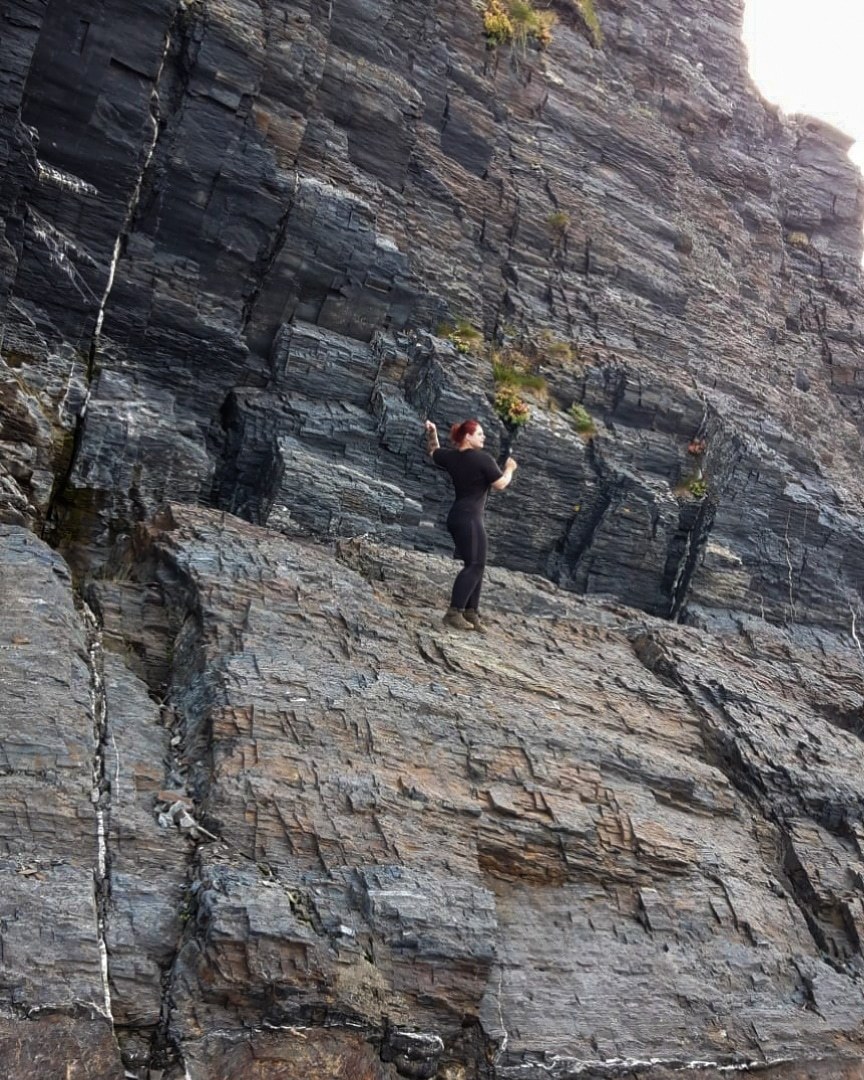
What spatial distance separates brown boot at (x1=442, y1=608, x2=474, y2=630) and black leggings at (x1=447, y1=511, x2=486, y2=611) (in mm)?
65

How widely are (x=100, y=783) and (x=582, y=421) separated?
33.6ft

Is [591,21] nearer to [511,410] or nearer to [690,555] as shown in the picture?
[511,410]

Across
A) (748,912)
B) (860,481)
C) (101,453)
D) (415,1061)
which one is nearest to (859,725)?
(748,912)

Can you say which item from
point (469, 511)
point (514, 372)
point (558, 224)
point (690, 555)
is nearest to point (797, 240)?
point (558, 224)

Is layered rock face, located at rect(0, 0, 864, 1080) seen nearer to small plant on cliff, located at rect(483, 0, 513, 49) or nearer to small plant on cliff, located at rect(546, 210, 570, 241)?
small plant on cliff, located at rect(546, 210, 570, 241)

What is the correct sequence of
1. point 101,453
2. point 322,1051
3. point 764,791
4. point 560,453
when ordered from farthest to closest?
point 560,453 → point 101,453 → point 764,791 → point 322,1051

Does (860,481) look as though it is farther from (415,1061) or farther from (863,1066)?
(415,1061)

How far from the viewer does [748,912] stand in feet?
30.5

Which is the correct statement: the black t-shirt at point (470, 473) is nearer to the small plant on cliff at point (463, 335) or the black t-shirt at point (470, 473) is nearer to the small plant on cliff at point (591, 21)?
the small plant on cliff at point (463, 335)

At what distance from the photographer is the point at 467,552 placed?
11.3 m

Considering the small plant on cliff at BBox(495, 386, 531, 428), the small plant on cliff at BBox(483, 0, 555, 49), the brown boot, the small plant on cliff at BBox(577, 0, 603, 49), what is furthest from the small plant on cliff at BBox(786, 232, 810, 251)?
the brown boot

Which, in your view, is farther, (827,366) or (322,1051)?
(827,366)

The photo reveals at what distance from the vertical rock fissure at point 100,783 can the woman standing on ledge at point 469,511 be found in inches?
158

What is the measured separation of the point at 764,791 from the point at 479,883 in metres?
4.28
